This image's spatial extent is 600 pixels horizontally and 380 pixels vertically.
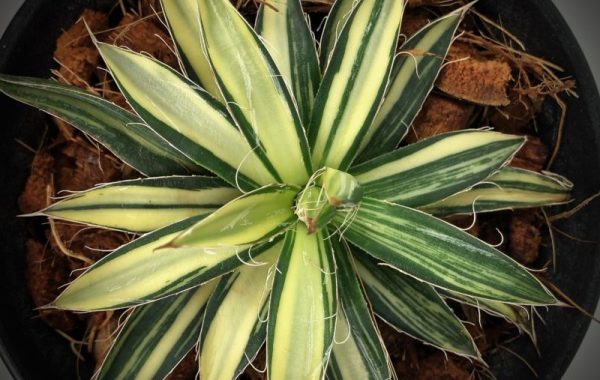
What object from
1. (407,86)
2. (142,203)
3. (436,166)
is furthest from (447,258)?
(142,203)

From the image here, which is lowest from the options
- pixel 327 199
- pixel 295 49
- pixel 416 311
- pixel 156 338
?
pixel 156 338

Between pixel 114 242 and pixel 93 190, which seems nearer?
pixel 93 190

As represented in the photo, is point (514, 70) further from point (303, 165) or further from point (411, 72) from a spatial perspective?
point (303, 165)

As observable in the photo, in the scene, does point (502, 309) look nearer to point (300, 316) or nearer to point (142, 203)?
point (300, 316)

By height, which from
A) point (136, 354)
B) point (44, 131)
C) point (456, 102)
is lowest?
point (136, 354)

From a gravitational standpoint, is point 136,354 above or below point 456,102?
below

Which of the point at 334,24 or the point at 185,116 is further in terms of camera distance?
the point at 334,24

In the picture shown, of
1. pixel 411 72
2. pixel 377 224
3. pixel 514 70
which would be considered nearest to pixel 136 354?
pixel 377 224
